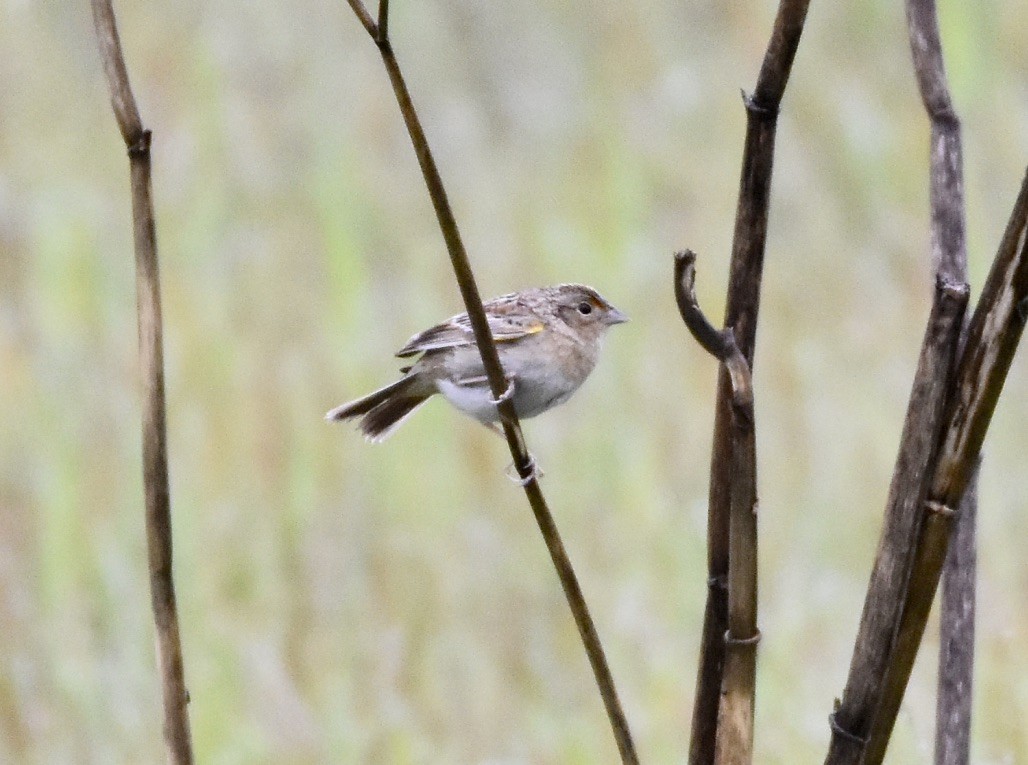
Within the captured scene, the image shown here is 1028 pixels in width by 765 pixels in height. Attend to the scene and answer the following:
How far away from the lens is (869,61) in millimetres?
5371

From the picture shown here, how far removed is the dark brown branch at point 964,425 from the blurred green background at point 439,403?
2722 millimetres

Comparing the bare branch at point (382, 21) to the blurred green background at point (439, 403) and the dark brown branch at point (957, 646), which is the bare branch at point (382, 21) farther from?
the blurred green background at point (439, 403)

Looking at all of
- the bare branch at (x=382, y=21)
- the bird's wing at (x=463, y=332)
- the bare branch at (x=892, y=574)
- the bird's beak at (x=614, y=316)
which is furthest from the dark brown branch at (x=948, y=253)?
the bird's beak at (x=614, y=316)

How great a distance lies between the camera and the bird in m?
3.08

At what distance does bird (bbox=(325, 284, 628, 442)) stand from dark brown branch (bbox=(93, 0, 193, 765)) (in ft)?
5.52

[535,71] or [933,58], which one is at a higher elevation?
[535,71]

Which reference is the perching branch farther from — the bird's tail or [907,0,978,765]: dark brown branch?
the bird's tail

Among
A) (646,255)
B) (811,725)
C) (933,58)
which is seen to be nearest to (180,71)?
(646,255)

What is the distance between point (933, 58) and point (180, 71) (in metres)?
4.50

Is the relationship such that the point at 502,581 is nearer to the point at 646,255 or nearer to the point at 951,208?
the point at 646,255

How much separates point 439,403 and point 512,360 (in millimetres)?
1448

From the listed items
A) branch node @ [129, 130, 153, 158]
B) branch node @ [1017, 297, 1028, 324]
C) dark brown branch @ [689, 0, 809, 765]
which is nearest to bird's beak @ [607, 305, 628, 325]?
dark brown branch @ [689, 0, 809, 765]

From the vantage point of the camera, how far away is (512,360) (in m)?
3.12

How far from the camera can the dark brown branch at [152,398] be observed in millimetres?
1219
